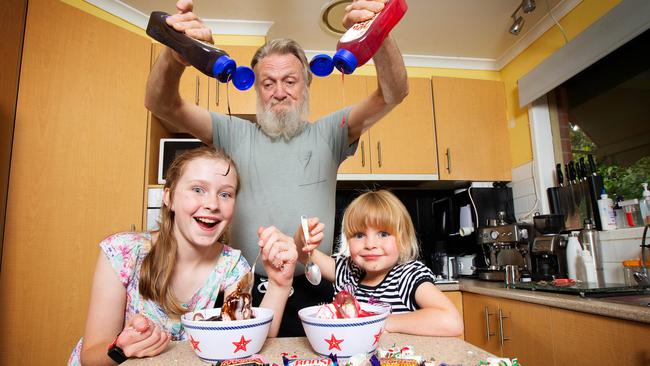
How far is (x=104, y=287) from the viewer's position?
88 cm

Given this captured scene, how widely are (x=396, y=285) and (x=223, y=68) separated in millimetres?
703

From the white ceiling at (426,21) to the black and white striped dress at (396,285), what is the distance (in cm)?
160

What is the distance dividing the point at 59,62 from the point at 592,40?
251 cm

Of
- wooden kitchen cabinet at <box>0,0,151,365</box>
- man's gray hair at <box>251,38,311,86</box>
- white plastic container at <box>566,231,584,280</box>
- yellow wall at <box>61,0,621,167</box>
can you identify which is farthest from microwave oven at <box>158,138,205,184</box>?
white plastic container at <box>566,231,584,280</box>

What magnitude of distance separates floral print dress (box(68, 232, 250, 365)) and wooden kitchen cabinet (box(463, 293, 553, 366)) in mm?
1220

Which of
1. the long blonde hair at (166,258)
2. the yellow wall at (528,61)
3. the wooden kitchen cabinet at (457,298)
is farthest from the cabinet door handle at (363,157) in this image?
the long blonde hair at (166,258)

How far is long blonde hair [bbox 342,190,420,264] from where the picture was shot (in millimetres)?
1155

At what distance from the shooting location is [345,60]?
82 centimetres

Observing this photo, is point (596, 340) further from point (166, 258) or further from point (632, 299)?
point (166, 258)

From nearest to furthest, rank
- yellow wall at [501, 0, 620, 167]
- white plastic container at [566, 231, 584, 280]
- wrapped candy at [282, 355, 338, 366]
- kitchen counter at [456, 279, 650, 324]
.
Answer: wrapped candy at [282, 355, 338, 366]
kitchen counter at [456, 279, 650, 324]
white plastic container at [566, 231, 584, 280]
yellow wall at [501, 0, 620, 167]

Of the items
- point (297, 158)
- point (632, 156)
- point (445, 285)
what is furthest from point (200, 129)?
point (632, 156)

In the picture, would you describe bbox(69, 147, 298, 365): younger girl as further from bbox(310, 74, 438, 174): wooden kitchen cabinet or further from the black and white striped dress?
bbox(310, 74, 438, 174): wooden kitchen cabinet

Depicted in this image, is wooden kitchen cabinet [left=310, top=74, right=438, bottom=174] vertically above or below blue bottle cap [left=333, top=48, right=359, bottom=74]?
above

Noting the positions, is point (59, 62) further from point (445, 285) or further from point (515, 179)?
point (515, 179)
